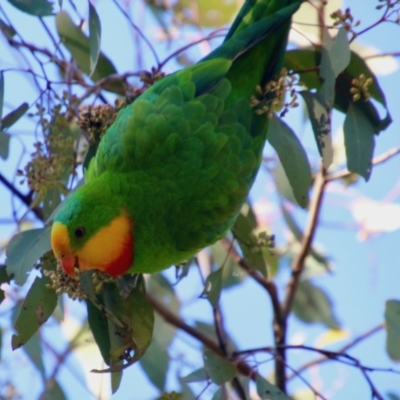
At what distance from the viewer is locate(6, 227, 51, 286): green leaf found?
5.47ft

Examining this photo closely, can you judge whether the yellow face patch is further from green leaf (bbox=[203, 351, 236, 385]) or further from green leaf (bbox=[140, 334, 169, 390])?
green leaf (bbox=[140, 334, 169, 390])

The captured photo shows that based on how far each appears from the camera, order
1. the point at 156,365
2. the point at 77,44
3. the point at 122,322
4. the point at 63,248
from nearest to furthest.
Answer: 1. the point at 63,248
2. the point at 122,322
3. the point at 77,44
4. the point at 156,365

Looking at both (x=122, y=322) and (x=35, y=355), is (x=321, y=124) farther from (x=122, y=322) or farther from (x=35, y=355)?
(x=35, y=355)

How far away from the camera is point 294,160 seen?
1845 mm

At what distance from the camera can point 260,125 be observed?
191cm

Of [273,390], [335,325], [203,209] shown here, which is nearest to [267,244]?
[203,209]

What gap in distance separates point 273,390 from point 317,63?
92 cm

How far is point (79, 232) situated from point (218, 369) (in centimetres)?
49

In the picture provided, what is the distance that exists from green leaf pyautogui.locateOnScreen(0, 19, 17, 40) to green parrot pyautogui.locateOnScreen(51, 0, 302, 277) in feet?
1.46

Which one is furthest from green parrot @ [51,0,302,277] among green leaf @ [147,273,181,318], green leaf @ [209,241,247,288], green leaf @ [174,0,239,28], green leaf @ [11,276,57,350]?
green leaf @ [174,0,239,28]

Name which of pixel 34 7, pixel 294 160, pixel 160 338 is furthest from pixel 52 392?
pixel 34 7

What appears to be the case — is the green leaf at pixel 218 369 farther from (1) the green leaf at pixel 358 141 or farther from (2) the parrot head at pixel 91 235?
(1) the green leaf at pixel 358 141

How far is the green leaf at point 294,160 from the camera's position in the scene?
1834mm

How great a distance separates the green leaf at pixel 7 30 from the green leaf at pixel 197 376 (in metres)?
1.09
